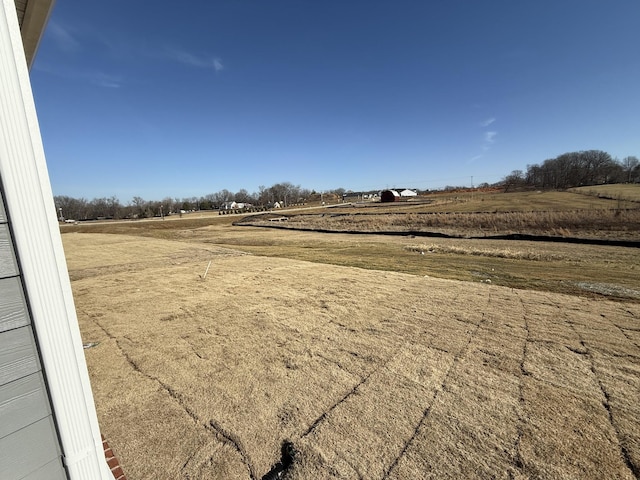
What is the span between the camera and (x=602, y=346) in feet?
14.8

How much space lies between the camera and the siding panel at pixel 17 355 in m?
1.60

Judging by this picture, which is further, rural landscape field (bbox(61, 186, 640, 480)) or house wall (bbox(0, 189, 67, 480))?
rural landscape field (bbox(61, 186, 640, 480))

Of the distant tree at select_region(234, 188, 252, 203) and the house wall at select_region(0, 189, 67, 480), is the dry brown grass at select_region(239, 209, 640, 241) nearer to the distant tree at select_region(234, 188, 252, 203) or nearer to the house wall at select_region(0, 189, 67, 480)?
the house wall at select_region(0, 189, 67, 480)

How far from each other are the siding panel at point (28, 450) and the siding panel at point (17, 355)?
1.23 feet

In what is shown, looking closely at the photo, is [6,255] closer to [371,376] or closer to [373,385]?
[373,385]

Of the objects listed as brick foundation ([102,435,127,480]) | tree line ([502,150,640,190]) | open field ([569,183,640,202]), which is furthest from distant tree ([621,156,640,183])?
brick foundation ([102,435,127,480])

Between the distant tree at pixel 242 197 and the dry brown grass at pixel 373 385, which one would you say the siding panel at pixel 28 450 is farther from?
the distant tree at pixel 242 197

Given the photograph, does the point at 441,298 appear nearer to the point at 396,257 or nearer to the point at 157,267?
the point at 396,257

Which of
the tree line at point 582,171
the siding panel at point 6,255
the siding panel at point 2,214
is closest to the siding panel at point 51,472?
the siding panel at point 6,255

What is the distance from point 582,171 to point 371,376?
13019cm

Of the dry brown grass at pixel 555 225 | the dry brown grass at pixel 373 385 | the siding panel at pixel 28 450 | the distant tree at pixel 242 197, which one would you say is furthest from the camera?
the distant tree at pixel 242 197

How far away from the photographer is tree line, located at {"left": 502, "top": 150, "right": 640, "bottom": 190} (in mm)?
90562

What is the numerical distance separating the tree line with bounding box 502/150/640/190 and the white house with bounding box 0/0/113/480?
367 ft

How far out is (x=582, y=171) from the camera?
310ft
